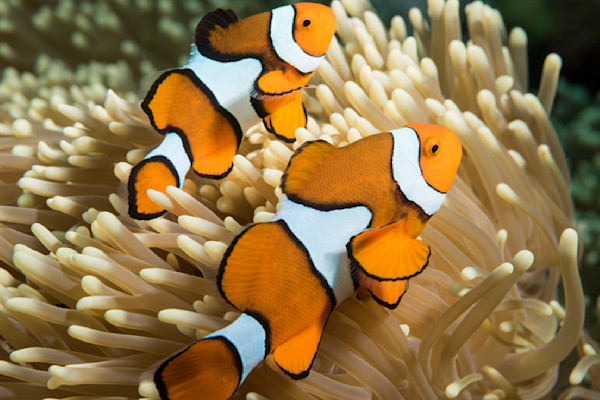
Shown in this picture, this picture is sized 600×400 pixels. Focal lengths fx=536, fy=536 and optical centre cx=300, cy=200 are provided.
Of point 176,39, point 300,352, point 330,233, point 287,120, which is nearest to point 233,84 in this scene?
point 287,120

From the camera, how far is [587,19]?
1.24m

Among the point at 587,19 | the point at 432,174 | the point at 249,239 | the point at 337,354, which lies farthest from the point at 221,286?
the point at 587,19

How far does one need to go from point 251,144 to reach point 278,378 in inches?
18.8

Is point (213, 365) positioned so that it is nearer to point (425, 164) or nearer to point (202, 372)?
point (202, 372)

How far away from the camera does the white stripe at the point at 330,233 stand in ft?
2.17

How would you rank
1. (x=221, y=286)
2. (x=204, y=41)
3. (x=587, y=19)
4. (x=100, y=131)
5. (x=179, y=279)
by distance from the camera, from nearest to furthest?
1. (x=221, y=286)
2. (x=179, y=279)
3. (x=204, y=41)
4. (x=100, y=131)
5. (x=587, y=19)

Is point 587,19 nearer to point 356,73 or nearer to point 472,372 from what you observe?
point 356,73

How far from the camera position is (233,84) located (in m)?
0.92

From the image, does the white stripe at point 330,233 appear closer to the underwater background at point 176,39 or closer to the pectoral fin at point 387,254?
the pectoral fin at point 387,254

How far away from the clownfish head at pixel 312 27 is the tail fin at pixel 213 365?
51 cm

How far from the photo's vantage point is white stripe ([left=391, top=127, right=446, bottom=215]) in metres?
0.68

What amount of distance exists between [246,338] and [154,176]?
34 centimetres

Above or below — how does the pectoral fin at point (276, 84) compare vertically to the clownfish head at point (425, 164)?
above

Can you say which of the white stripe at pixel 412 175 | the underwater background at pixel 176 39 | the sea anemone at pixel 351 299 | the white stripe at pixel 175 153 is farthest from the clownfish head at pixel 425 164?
the underwater background at pixel 176 39
